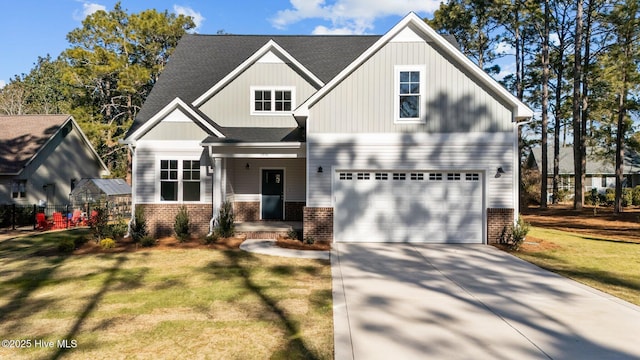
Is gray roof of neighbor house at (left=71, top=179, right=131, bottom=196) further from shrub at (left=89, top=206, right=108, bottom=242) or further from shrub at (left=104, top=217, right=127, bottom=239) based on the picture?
shrub at (left=89, top=206, right=108, bottom=242)

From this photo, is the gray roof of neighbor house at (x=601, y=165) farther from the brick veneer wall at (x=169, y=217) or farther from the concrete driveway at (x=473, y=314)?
the brick veneer wall at (x=169, y=217)

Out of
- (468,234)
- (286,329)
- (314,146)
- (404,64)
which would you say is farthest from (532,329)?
(404,64)

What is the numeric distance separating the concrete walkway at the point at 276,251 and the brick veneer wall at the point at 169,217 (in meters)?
2.29

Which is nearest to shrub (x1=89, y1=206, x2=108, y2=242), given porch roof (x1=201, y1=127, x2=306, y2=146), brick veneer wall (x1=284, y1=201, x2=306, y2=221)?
porch roof (x1=201, y1=127, x2=306, y2=146)

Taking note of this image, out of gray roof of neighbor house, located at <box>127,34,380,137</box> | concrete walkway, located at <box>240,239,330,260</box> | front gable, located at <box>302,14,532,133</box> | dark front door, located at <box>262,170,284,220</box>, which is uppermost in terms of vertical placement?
gray roof of neighbor house, located at <box>127,34,380,137</box>

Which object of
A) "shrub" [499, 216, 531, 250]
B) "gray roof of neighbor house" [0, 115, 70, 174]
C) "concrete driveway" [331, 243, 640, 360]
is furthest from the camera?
"gray roof of neighbor house" [0, 115, 70, 174]

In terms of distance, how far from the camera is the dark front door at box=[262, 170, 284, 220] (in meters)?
15.5

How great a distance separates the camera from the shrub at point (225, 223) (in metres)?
12.4

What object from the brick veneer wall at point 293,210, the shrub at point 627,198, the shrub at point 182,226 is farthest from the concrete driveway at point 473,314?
the shrub at point 627,198

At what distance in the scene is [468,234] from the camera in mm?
12062

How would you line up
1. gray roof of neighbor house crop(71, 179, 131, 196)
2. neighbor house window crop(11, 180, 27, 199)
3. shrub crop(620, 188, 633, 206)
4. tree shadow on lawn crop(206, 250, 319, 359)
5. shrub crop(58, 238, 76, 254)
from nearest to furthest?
tree shadow on lawn crop(206, 250, 319, 359), shrub crop(58, 238, 76, 254), gray roof of neighbor house crop(71, 179, 131, 196), neighbor house window crop(11, 180, 27, 199), shrub crop(620, 188, 633, 206)

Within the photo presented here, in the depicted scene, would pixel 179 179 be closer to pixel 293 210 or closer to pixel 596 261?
pixel 293 210

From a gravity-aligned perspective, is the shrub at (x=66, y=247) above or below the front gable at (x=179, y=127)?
below

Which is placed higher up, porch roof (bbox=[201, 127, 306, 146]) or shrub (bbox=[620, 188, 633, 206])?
porch roof (bbox=[201, 127, 306, 146])
